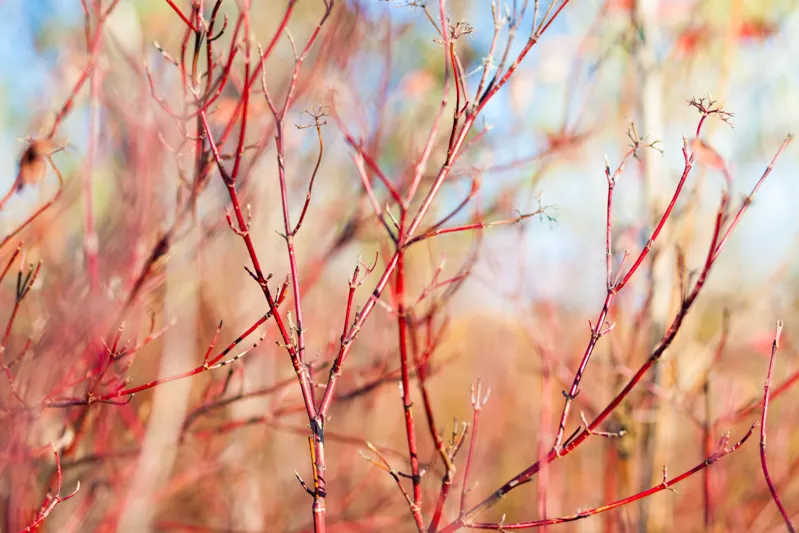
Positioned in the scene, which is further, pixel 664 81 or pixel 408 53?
pixel 408 53

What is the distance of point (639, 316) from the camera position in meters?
2.23

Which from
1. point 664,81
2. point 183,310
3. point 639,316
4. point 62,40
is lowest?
point 639,316

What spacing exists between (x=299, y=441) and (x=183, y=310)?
2.80 meters

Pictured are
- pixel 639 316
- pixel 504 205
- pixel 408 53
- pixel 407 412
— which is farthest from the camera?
pixel 408 53

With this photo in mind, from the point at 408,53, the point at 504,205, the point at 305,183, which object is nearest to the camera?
the point at 504,205

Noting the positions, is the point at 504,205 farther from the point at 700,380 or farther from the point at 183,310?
the point at 183,310

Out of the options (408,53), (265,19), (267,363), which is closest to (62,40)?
(265,19)

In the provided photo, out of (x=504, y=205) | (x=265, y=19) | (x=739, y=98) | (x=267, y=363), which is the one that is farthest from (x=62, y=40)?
(x=739, y=98)

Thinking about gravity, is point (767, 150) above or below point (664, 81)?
below

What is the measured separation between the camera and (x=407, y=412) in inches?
45.0

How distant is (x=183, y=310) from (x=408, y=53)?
1.66m

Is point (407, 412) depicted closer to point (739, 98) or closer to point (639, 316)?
point (639, 316)

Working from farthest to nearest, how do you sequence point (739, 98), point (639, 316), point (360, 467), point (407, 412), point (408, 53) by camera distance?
point (360, 467) < point (408, 53) < point (739, 98) < point (639, 316) < point (407, 412)

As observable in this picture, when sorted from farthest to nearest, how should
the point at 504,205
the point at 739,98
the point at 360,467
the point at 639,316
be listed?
1. the point at 360,467
2. the point at 739,98
3. the point at 504,205
4. the point at 639,316
